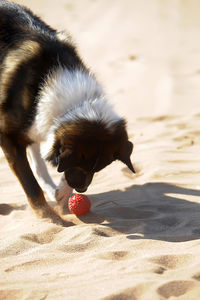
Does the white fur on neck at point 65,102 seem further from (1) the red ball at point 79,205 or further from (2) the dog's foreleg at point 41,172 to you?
(2) the dog's foreleg at point 41,172

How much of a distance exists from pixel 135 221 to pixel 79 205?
56 centimetres

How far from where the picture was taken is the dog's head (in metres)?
4.03

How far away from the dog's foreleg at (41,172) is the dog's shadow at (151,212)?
58 cm

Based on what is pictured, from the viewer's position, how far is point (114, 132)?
4148mm

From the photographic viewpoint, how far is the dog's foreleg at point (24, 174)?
4.76 m

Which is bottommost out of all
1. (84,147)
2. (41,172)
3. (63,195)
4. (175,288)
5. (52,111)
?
(41,172)

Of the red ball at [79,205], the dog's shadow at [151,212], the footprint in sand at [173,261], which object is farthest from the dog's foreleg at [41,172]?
the footprint in sand at [173,261]

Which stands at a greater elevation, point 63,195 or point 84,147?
point 84,147

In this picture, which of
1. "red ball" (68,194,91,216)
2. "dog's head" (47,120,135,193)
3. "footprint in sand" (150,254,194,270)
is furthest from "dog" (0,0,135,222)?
"footprint in sand" (150,254,194,270)

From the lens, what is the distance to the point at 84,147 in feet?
13.2

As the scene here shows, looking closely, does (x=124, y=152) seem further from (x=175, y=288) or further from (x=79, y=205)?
(x=175, y=288)

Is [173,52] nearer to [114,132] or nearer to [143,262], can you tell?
[114,132]

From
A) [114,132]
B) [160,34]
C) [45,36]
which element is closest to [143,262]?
[114,132]

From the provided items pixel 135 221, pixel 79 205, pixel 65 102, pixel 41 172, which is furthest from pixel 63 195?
pixel 65 102
